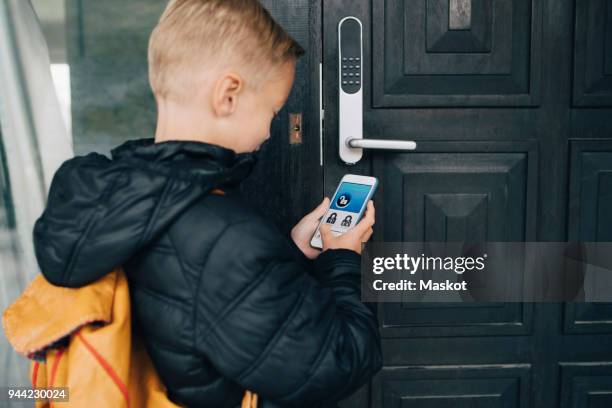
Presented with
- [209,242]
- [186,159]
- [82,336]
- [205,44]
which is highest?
[205,44]

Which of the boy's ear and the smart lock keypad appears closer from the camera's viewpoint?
the boy's ear

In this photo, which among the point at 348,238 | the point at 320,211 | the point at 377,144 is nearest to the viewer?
the point at 348,238

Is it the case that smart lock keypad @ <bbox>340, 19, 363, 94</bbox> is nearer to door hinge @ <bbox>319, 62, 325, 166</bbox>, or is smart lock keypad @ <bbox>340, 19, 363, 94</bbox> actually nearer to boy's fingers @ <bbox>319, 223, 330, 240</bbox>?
door hinge @ <bbox>319, 62, 325, 166</bbox>

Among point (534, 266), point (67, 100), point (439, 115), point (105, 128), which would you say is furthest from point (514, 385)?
point (67, 100)

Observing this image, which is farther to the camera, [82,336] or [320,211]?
[320,211]

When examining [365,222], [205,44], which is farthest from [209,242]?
[365,222]

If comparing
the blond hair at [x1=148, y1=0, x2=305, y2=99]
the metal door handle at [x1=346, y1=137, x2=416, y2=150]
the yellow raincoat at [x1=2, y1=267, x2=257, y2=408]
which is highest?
the blond hair at [x1=148, y1=0, x2=305, y2=99]

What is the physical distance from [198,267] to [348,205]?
0.49m

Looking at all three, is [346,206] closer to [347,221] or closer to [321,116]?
[347,221]

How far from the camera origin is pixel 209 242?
31.9 inches

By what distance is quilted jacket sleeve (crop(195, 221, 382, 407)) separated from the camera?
804mm

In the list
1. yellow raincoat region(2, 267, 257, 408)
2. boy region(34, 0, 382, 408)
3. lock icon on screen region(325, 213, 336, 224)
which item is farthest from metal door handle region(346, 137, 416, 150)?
yellow raincoat region(2, 267, 257, 408)

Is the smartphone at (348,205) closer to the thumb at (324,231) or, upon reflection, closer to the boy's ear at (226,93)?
the thumb at (324,231)

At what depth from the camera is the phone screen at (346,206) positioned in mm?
1187
